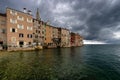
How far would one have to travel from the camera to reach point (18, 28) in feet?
171

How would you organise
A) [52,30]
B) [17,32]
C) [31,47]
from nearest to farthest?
[17,32], [31,47], [52,30]

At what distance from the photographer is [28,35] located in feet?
187

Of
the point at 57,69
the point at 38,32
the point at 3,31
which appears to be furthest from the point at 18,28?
the point at 57,69

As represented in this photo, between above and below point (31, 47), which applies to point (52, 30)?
above

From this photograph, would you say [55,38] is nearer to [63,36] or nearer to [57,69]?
[63,36]

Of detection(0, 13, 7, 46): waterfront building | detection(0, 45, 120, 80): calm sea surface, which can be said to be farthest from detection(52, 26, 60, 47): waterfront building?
detection(0, 45, 120, 80): calm sea surface

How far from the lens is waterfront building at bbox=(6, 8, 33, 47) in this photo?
4804 cm

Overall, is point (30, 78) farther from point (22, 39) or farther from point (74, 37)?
point (74, 37)

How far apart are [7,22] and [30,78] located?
4376 cm

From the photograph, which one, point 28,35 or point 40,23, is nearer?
point 28,35

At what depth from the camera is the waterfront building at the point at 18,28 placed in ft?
158

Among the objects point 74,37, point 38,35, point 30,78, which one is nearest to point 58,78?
point 30,78

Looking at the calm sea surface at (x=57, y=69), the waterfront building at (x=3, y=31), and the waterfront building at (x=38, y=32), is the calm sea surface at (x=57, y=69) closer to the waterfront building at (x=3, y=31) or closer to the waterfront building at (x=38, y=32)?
the waterfront building at (x=3, y=31)

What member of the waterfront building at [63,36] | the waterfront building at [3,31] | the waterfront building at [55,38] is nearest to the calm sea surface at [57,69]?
the waterfront building at [3,31]
